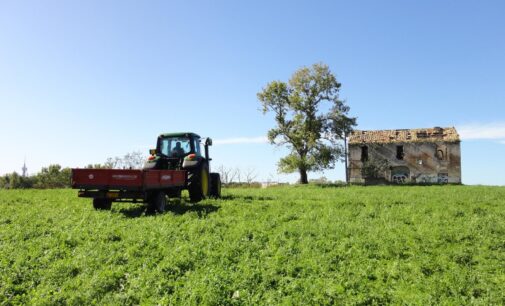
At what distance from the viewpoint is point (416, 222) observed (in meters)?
10.4

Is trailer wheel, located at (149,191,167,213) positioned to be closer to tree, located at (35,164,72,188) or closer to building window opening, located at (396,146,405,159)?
tree, located at (35,164,72,188)

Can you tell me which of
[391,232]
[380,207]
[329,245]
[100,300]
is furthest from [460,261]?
[100,300]

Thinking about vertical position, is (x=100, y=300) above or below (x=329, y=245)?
below

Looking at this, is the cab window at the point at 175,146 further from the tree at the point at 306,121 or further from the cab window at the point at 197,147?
the tree at the point at 306,121

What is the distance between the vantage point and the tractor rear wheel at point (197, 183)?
14422 millimetres

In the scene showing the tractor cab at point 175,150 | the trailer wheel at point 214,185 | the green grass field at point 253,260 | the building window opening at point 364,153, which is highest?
the building window opening at point 364,153

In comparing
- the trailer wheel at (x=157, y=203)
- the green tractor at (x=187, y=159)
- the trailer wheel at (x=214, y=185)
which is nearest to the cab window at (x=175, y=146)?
the green tractor at (x=187, y=159)

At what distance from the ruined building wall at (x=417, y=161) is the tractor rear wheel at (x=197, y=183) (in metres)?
33.7

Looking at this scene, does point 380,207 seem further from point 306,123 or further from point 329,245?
point 306,123

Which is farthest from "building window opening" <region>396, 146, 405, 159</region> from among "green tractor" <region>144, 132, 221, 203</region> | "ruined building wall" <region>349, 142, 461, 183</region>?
"green tractor" <region>144, 132, 221, 203</region>

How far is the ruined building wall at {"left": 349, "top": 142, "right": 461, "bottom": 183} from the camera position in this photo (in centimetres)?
4344

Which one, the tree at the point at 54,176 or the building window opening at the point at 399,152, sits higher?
the building window opening at the point at 399,152

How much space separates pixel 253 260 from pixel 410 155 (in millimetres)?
42035

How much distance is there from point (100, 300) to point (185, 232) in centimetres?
302
